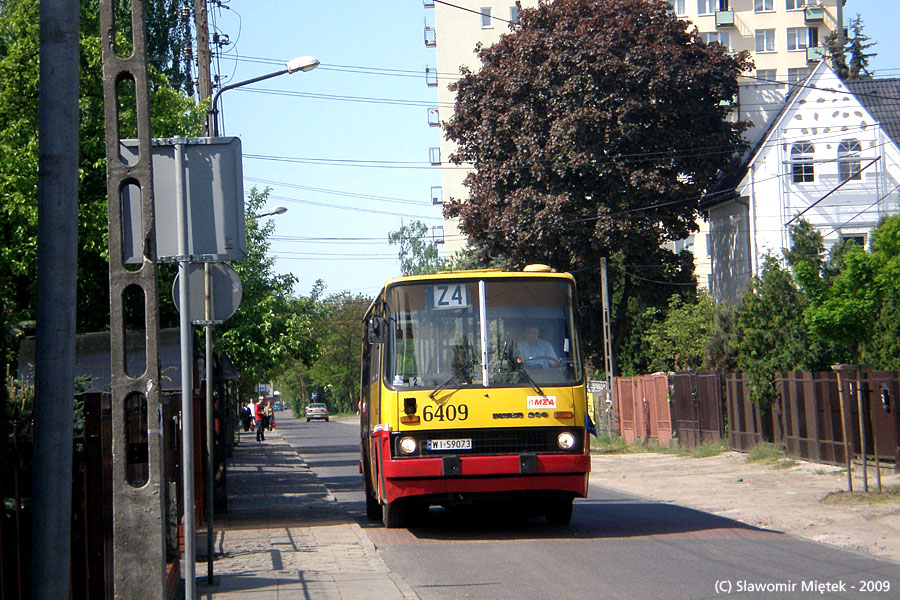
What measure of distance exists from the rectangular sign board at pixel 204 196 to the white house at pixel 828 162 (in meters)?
33.6

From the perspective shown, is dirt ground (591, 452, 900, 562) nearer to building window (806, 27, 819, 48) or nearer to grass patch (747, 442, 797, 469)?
grass patch (747, 442, 797, 469)

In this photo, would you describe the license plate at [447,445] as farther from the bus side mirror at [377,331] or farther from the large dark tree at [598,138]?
the large dark tree at [598,138]

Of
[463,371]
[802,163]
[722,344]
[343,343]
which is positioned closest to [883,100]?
[802,163]

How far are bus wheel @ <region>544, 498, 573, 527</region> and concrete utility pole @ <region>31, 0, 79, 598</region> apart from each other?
9.67 m

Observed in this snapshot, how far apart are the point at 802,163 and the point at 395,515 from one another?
99.6ft

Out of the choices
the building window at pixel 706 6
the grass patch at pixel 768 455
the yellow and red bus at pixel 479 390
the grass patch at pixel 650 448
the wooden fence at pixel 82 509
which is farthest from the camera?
the building window at pixel 706 6

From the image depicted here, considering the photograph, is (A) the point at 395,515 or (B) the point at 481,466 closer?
(B) the point at 481,466

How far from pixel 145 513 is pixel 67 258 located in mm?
2887

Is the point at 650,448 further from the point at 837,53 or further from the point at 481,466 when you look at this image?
the point at 837,53

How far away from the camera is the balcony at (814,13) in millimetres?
74438

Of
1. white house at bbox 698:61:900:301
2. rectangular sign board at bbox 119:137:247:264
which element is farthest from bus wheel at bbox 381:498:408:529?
white house at bbox 698:61:900:301

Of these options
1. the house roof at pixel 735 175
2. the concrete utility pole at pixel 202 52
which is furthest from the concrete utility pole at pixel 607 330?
the concrete utility pole at pixel 202 52

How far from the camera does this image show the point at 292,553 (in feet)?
41.1

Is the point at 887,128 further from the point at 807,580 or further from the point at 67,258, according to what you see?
the point at 67,258
